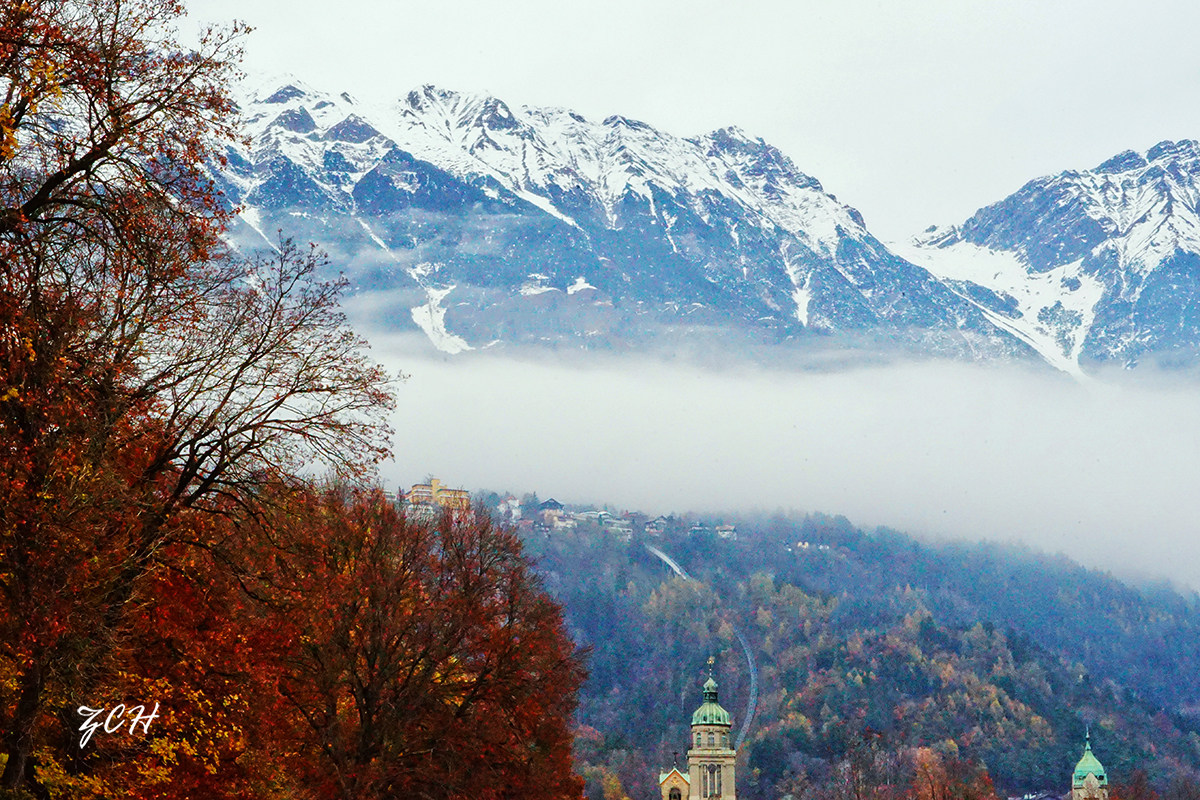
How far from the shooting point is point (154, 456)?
77.2 ft

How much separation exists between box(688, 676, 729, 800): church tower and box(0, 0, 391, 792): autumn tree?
137830 mm

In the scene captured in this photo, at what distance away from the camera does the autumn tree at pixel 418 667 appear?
36500 mm

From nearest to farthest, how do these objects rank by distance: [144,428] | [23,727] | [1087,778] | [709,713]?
[23,727] < [144,428] < [709,713] < [1087,778]

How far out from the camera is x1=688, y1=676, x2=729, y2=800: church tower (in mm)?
155500

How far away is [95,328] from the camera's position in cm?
2102

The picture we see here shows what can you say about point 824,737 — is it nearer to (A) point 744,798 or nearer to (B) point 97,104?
(A) point 744,798

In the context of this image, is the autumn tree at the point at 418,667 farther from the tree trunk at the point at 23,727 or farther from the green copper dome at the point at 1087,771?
the green copper dome at the point at 1087,771

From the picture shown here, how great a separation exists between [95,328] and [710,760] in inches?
5607

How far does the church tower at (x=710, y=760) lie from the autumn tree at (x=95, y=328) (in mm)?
137830

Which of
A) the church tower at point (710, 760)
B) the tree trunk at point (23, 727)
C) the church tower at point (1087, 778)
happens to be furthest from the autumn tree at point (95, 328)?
the church tower at point (1087, 778)

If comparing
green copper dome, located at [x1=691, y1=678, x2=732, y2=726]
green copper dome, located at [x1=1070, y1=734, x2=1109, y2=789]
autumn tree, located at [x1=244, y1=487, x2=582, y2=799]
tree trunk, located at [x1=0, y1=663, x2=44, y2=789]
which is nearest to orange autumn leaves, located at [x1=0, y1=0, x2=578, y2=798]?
tree trunk, located at [x1=0, y1=663, x2=44, y2=789]

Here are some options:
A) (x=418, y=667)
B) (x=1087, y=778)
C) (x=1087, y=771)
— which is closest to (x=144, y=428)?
(x=418, y=667)

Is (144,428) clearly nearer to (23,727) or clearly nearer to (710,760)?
(23,727)

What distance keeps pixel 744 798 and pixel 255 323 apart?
549 feet
